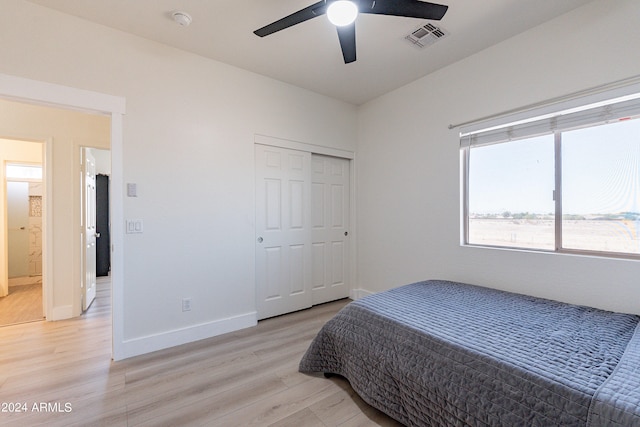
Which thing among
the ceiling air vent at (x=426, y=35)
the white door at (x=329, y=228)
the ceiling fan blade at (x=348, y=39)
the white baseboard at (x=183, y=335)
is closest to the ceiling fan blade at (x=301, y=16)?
the ceiling fan blade at (x=348, y=39)

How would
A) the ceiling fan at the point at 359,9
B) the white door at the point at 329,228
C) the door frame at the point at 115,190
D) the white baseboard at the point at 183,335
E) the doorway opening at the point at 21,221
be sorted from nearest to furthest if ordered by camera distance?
the ceiling fan at the point at 359,9, the door frame at the point at 115,190, the white baseboard at the point at 183,335, the white door at the point at 329,228, the doorway opening at the point at 21,221

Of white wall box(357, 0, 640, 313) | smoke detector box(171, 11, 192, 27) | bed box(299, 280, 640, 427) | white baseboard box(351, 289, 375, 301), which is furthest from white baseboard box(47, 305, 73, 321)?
white wall box(357, 0, 640, 313)

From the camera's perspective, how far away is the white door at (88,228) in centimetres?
337

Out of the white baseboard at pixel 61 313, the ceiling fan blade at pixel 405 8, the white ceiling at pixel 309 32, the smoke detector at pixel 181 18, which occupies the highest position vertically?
the white ceiling at pixel 309 32

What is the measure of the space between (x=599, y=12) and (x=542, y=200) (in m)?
1.38

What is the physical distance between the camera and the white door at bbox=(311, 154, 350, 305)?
3674 mm

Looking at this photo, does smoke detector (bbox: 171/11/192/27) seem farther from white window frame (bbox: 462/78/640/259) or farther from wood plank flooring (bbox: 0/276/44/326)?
Answer: wood plank flooring (bbox: 0/276/44/326)

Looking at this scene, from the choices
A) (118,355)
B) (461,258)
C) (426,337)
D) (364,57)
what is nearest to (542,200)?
(461,258)

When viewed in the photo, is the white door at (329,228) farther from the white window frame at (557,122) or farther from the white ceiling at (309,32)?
the white window frame at (557,122)

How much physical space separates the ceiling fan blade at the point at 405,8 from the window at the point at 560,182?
1387mm

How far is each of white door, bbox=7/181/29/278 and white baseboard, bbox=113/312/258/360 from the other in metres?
4.09

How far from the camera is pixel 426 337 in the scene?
1544 millimetres

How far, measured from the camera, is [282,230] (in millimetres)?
3324

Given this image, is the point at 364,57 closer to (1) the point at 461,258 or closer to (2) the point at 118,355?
(1) the point at 461,258
